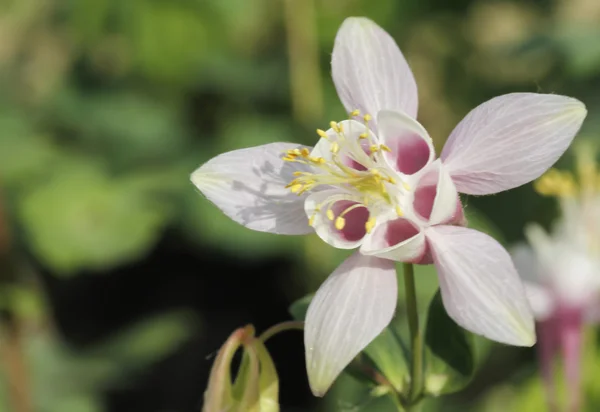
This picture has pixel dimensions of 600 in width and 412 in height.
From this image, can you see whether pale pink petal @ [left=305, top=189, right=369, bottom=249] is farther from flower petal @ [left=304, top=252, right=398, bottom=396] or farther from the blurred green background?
the blurred green background

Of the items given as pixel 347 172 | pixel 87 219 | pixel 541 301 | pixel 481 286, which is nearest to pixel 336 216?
pixel 347 172

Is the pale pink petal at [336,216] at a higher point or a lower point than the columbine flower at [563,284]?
higher

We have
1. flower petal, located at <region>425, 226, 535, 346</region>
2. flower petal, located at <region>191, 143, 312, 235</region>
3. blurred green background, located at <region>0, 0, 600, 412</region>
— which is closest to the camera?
flower petal, located at <region>425, 226, 535, 346</region>

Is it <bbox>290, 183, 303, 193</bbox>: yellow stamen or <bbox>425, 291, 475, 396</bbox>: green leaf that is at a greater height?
<bbox>290, 183, 303, 193</bbox>: yellow stamen

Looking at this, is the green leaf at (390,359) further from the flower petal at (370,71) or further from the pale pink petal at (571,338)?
→ the pale pink petal at (571,338)

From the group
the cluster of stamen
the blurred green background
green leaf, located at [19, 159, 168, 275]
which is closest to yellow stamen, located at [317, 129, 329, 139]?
the cluster of stamen

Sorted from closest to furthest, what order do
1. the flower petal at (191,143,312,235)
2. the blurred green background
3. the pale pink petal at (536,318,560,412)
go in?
the flower petal at (191,143,312,235)
the pale pink petal at (536,318,560,412)
the blurred green background

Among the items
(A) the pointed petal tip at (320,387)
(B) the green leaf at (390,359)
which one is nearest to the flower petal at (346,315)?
(A) the pointed petal tip at (320,387)

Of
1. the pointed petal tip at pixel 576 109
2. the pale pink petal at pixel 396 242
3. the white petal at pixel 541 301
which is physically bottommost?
the white petal at pixel 541 301
